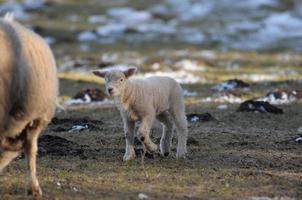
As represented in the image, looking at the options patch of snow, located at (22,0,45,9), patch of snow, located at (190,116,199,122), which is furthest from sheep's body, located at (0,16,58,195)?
patch of snow, located at (22,0,45,9)

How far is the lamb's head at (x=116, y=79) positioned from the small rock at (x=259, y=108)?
6.56m

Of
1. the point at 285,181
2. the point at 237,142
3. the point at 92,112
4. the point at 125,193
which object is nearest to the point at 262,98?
the point at 92,112

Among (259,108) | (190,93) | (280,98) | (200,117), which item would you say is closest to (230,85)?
(190,93)

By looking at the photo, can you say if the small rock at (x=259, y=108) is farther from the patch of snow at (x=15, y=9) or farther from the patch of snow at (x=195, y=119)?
the patch of snow at (x=15, y=9)

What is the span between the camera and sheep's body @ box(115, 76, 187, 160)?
12.6 m

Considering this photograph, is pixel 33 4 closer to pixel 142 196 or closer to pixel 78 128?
pixel 78 128

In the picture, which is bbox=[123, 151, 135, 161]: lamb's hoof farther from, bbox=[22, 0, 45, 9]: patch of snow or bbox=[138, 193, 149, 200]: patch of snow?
bbox=[22, 0, 45, 9]: patch of snow

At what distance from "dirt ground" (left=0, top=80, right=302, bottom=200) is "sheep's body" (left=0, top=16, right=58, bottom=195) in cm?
62

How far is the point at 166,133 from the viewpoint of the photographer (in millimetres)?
13414

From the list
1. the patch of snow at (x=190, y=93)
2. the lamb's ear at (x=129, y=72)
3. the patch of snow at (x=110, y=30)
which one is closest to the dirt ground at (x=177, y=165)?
the lamb's ear at (x=129, y=72)

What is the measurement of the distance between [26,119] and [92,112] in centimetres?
986

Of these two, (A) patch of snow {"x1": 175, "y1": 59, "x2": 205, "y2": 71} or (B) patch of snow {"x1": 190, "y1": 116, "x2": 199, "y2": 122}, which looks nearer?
(B) patch of snow {"x1": 190, "y1": 116, "x2": 199, "y2": 122}

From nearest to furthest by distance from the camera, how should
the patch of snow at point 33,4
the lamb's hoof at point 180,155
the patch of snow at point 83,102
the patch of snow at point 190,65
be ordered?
the lamb's hoof at point 180,155 → the patch of snow at point 83,102 → the patch of snow at point 190,65 → the patch of snow at point 33,4

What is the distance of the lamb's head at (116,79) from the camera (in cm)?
1234
